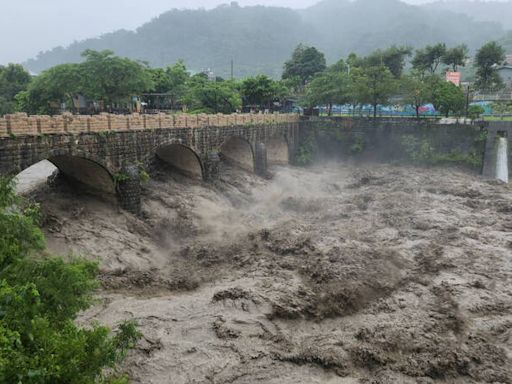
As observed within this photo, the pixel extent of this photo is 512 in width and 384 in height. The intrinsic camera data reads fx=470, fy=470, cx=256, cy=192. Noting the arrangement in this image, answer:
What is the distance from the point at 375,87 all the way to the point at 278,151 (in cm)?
1377

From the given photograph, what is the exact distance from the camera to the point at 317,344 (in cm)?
1526

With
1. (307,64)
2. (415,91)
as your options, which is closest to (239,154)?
(415,91)

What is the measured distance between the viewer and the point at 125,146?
25.4 m

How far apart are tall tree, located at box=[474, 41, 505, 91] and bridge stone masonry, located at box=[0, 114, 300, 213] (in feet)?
156

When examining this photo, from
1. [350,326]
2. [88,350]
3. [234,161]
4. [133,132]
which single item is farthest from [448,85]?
[88,350]

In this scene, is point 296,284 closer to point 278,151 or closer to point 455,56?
point 278,151

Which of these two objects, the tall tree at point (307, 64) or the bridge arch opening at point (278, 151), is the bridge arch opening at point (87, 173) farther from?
the tall tree at point (307, 64)

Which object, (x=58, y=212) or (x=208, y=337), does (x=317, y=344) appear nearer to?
(x=208, y=337)

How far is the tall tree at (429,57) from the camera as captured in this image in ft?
247

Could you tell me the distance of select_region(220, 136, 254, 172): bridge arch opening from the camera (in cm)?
4228

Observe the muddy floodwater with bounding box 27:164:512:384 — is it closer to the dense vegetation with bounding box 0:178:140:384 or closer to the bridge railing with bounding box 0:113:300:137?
the bridge railing with bounding box 0:113:300:137

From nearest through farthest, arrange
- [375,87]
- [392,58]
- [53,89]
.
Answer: [53,89]
[375,87]
[392,58]

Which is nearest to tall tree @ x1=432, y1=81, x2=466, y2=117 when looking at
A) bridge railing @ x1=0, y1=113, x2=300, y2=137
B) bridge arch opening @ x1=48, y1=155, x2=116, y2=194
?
bridge railing @ x1=0, y1=113, x2=300, y2=137

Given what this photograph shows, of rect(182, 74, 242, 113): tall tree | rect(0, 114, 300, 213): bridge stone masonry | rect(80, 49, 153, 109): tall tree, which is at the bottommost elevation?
rect(0, 114, 300, 213): bridge stone masonry
